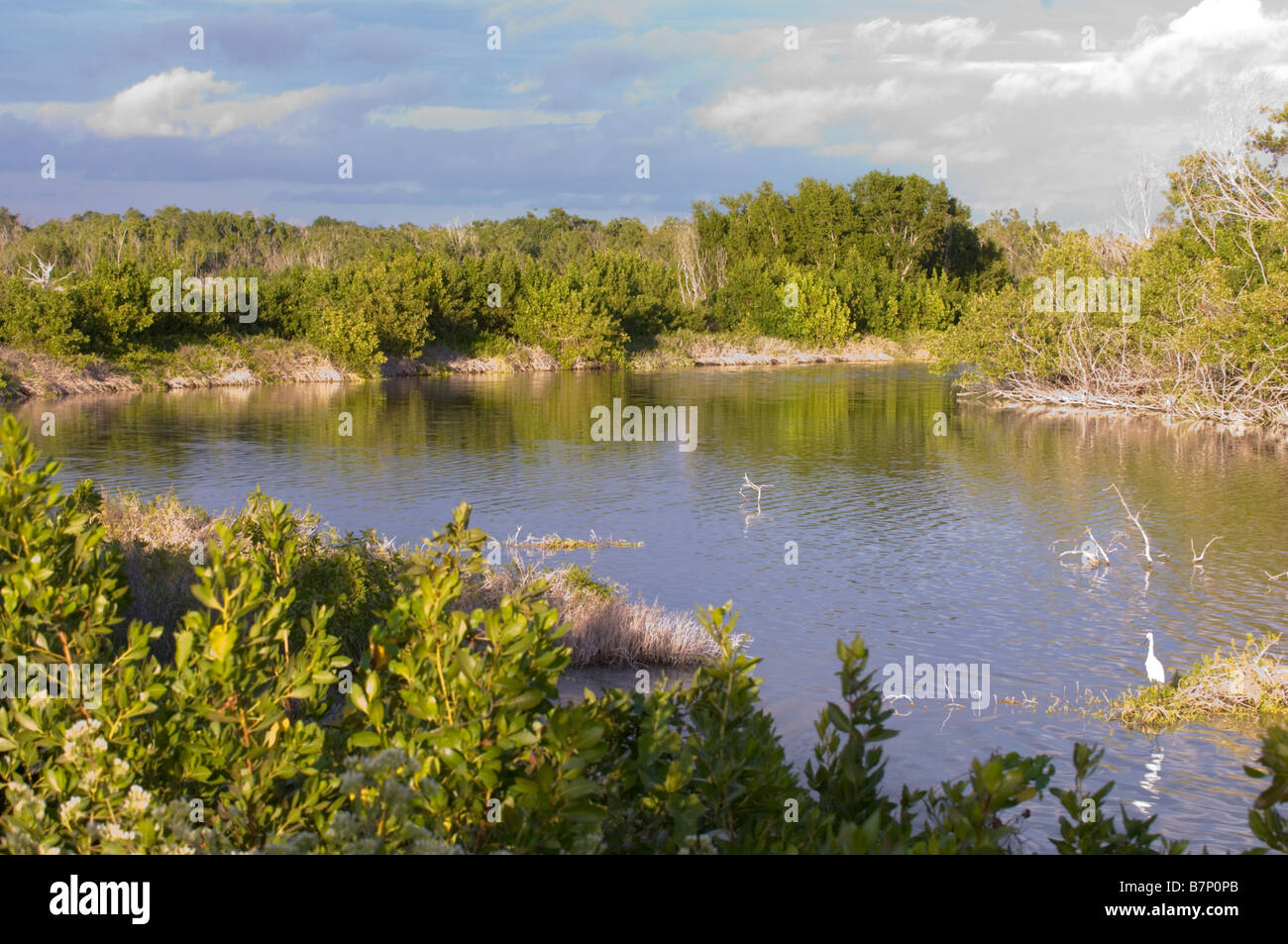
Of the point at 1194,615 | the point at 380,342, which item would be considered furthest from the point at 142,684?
the point at 380,342

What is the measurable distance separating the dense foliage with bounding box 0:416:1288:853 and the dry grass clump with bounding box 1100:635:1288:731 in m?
6.85

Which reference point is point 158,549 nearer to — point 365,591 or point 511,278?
point 365,591

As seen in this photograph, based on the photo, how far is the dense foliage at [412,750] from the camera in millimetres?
4086

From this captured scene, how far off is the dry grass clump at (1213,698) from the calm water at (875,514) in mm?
383

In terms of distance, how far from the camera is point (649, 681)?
39.1 feet

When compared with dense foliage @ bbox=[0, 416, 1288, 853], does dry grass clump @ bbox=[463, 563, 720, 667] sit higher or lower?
lower

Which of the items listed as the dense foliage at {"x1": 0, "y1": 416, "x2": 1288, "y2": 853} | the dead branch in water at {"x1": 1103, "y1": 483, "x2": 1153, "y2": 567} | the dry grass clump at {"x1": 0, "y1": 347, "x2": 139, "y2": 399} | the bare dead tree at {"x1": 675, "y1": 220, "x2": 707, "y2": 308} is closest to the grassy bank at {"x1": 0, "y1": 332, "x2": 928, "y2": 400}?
the dry grass clump at {"x1": 0, "y1": 347, "x2": 139, "y2": 399}

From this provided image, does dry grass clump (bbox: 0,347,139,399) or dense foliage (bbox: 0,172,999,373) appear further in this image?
dense foliage (bbox: 0,172,999,373)

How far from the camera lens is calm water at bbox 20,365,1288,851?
11.6m

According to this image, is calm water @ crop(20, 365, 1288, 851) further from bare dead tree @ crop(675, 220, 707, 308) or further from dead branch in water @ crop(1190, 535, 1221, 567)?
bare dead tree @ crop(675, 220, 707, 308)

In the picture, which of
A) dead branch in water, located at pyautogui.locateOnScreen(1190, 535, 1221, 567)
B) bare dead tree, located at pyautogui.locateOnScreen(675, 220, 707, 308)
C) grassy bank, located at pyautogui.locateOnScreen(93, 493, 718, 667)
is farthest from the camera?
bare dead tree, located at pyautogui.locateOnScreen(675, 220, 707, 308)

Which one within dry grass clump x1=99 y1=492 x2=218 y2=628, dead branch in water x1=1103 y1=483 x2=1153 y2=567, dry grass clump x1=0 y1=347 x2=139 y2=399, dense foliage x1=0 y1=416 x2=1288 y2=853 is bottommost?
dead branch in water x1=1103 y1=483 x2=1153 y2=567

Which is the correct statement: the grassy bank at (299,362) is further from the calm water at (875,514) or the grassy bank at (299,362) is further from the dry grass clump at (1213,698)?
the dry grass clump at (1213,698)

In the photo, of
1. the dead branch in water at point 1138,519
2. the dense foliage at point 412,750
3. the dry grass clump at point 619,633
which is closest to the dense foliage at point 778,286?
the dead branch in water at point 1138,519
